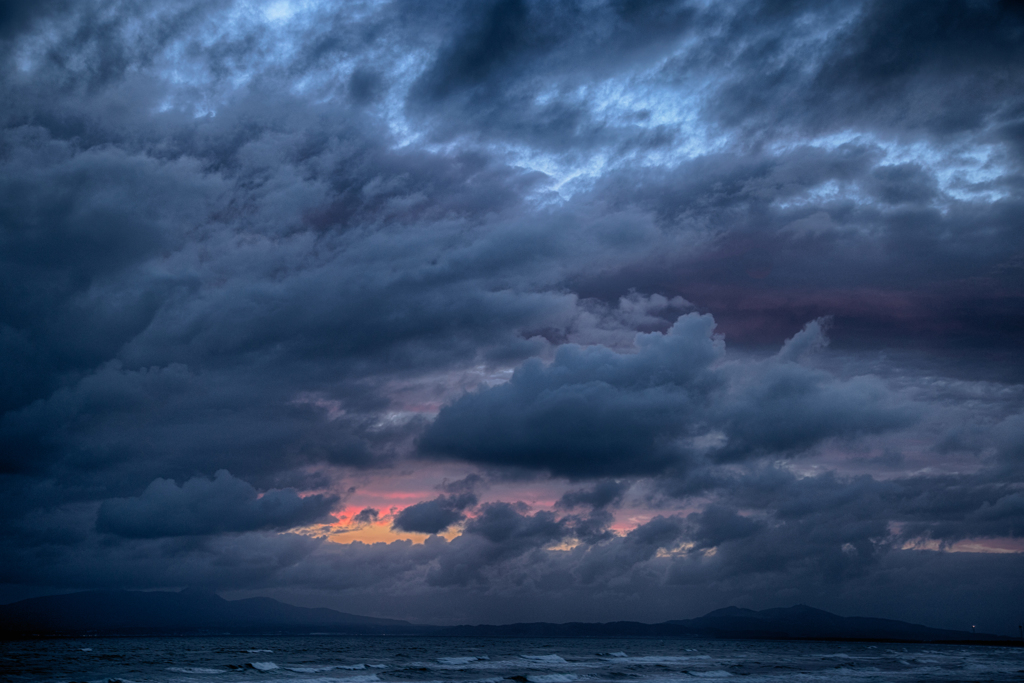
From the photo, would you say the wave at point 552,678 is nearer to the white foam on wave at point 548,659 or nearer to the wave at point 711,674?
the wave at point 711,674

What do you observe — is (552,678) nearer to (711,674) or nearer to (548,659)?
(711,674)

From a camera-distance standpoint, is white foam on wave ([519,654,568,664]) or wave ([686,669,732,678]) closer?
wave ([686,669,732,678])

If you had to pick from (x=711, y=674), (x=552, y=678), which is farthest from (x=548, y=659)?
(x=552, y=678)

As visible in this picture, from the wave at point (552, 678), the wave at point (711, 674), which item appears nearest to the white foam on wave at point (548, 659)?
the wave at point (711, 674)

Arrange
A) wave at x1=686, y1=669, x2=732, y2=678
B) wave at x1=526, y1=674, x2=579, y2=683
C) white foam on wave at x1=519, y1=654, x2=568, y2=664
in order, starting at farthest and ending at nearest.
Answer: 1. white foam on wave at x1=519, y1=654, x2=568, y2=664
2. wave at x1=686, y1=669, x2=732, y2=678
3. wave at x1=526, y1=674, x2=579, y2=683

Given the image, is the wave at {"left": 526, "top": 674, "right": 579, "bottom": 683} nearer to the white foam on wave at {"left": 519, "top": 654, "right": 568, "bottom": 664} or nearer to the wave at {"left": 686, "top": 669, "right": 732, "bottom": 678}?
the wave at {"left": 686, "top": 669, "right": 732, "bottom": 678}

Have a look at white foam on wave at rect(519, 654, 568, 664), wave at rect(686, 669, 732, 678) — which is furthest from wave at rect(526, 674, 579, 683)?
white foam on wave at rect(519, 654, 568, 664)

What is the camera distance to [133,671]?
90.5m

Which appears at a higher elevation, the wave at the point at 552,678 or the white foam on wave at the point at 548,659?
the wave at the point at 552,678

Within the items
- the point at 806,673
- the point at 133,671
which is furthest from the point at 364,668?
the point at 806,673

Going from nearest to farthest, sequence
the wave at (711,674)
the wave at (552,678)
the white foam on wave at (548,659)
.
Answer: the wave at (552,678)
the wave at (711,674)
the white foam on wave at (548,659)

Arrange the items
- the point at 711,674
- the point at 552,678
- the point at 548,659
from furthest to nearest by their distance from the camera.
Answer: the point at 548,659 < the point at 711,674 < the point at 552,678

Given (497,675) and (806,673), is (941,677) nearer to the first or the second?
(806,673)

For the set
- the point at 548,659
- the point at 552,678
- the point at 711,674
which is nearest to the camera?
the point at 552,678
